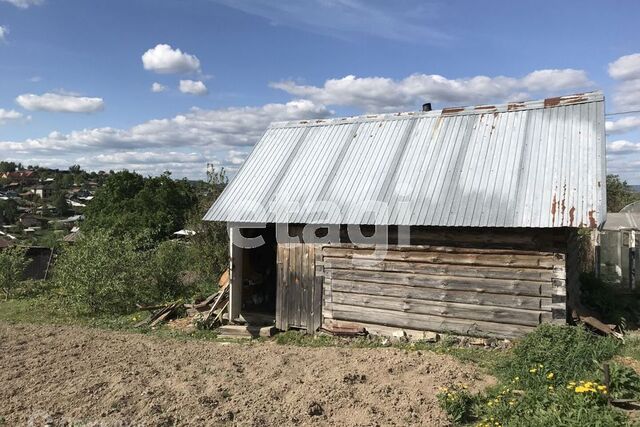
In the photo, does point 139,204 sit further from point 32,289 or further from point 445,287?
point 445,287

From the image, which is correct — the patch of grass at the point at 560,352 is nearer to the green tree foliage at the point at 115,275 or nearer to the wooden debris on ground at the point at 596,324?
the wooden debris on ground at the point at 596,324

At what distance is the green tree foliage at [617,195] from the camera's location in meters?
33.4

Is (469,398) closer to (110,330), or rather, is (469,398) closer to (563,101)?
(563,101)

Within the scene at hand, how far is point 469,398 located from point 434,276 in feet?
11.4

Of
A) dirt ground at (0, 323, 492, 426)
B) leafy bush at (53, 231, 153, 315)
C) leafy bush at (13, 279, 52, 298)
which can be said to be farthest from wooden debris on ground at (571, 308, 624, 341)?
leafy bush at (13, 279, 52, 298)

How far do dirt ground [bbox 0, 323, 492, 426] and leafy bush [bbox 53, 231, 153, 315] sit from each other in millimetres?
4026

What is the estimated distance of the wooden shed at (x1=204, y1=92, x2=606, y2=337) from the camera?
865 centimetres

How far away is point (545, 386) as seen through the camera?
6.31m

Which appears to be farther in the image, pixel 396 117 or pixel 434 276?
pixel 396 117

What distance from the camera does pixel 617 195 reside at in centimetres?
3512

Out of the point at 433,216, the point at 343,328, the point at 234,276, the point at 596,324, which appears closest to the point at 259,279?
the point at 234,276

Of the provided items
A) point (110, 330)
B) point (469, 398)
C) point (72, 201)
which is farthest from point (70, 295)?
point (72, 201)

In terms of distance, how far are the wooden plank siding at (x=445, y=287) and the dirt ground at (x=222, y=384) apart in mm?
1166

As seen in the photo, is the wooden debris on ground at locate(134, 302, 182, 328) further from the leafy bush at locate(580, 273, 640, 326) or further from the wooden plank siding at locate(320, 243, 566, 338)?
the leafy bush at locate(580, 273, 640, 326)
